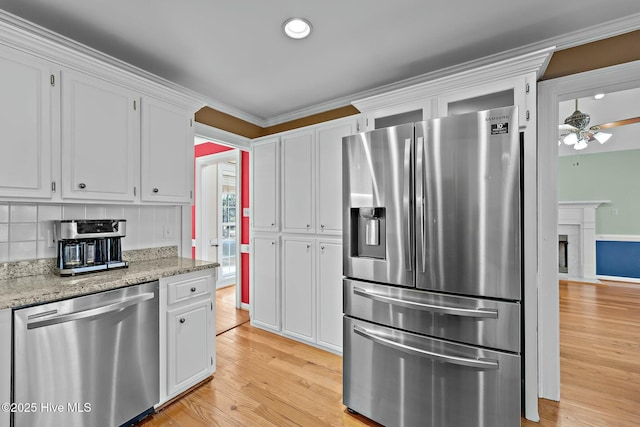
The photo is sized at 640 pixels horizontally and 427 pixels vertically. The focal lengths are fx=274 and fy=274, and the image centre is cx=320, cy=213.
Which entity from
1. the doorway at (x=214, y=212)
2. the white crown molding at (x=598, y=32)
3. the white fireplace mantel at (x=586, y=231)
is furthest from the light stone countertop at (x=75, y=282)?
the white fireplace mantel at (x=586, y=231)

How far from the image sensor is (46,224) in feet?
6.36

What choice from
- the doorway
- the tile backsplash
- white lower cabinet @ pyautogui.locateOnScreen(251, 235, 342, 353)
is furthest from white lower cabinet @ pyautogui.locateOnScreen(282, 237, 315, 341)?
the doorway

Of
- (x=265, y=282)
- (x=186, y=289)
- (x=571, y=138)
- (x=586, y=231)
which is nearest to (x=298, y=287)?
(x=265, y=282)

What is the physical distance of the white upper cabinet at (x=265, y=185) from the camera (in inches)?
126

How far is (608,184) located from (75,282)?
27.6 ft

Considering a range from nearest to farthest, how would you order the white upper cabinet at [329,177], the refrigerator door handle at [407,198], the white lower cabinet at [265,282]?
1. the refrigerator door handle at [407,198]
2. the white upper cabinet at [329,177]
3. the white lower cabinet at [265,282]

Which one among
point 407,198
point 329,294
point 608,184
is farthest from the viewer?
point 608,184

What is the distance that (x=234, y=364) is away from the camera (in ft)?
8.39

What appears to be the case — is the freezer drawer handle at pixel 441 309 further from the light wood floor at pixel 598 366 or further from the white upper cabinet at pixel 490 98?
the white upper cabinet at pixel 490 98

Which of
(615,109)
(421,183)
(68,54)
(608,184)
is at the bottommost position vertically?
(421,183)

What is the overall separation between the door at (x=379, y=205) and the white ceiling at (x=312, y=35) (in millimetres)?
752

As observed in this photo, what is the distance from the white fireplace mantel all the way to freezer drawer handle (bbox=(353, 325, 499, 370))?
19.2 feet

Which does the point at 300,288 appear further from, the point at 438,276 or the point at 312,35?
the point at 312,35

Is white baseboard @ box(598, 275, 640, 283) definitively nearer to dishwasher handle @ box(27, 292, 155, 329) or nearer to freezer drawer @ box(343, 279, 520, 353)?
freezer drawer @ box(343, 279, 520, 353)
